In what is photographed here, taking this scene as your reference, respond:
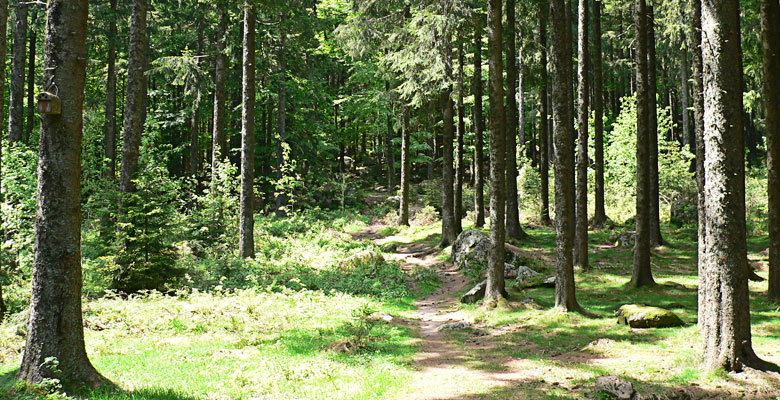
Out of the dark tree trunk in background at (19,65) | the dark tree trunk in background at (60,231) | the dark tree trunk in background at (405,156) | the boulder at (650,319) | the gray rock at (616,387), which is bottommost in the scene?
the gray rock at (616,387)

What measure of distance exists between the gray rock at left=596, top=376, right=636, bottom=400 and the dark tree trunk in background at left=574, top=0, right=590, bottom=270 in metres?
8.62

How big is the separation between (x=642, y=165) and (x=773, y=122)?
2935 mm

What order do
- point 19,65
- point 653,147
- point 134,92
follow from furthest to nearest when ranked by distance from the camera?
point 19,65 < point 653,147 < point 134,92

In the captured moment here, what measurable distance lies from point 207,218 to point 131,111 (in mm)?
5925

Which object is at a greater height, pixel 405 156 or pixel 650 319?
pixel 405 156

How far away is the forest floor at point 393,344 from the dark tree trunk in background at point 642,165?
0.60 metres

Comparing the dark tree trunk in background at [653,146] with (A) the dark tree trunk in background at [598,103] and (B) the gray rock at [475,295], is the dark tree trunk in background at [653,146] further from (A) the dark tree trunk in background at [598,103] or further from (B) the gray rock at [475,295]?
(B) the gray rock at [475,295]

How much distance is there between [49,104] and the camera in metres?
5.32

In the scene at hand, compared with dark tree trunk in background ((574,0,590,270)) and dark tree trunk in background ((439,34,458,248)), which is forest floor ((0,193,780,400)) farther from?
dark tree trunk in background ((439,34,458,248))

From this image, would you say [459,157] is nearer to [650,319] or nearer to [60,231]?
[650,319]

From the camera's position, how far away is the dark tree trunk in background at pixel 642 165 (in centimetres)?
1230

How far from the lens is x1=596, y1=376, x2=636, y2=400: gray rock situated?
5742 mm

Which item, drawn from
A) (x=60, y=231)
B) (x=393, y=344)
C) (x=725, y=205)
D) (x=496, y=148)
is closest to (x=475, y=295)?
(x=496, y=148)

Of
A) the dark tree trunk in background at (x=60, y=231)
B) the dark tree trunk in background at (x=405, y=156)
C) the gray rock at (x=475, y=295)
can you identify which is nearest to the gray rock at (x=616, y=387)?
the gray rock at (x=475, y=295)
